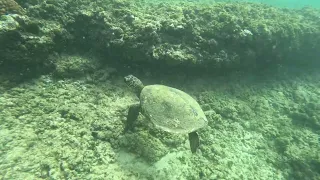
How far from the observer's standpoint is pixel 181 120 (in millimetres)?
3496

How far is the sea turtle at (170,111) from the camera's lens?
3.44 meters

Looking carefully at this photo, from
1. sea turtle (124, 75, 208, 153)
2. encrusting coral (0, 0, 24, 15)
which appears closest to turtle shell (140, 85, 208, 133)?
sea turtle (124, 75, 208, 153)

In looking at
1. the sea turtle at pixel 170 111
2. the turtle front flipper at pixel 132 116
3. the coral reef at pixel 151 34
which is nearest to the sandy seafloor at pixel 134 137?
the turtle front flipper at pixel 132 116

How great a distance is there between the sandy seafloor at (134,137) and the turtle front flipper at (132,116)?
126 mm

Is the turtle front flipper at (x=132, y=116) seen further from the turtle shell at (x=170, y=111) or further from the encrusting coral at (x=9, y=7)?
the encrusting coral at (x=9, y=7)

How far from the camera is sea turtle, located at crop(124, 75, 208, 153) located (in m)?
3.44

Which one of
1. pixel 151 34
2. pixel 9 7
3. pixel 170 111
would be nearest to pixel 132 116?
pixel 170 111

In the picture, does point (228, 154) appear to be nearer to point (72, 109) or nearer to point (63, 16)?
point (72, 109)

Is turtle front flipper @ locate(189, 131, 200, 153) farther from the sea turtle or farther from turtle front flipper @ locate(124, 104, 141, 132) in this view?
turtle front flipper @ locate(124, 104, 141, 132)

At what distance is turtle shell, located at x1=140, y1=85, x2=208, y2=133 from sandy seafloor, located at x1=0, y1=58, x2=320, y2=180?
25.2 inches

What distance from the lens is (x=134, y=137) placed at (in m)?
3.85

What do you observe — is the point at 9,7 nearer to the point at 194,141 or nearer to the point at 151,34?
the point at 151,34

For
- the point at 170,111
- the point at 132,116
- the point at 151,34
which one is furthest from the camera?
the point at 151,34

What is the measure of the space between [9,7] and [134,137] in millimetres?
3624
